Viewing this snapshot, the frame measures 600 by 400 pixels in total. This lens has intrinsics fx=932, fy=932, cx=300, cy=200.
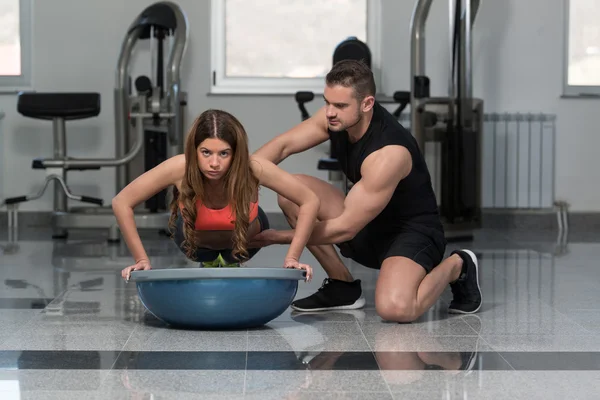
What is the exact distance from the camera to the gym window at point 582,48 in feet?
21.8

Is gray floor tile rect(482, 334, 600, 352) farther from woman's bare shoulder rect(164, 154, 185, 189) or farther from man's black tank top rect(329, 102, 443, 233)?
woman's bare shoulder rect(164, 154, 185, 189)

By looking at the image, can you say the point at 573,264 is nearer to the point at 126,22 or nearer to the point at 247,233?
the point at 247,233

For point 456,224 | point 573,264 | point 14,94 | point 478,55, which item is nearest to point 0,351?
point 573,264

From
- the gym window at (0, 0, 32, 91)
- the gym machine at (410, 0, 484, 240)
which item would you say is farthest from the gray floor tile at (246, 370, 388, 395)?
the gym window at (0, 0, 32, 91)

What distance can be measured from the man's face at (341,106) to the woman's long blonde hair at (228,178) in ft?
0.98

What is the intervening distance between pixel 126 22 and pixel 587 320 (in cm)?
430

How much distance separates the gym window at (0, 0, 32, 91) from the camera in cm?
645

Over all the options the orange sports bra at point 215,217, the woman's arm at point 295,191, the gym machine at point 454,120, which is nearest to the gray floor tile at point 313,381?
the woman's arm at point 295,191

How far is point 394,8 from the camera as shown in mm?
6531

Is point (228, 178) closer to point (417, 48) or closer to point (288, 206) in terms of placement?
point (288, 206)

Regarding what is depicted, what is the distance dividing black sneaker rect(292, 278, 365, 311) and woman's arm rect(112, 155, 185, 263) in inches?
27.8

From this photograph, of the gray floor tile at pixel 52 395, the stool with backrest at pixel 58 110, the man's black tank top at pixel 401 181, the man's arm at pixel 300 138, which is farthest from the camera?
the stool with backrest at pixel 58 110

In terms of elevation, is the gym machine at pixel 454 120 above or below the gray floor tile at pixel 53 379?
above

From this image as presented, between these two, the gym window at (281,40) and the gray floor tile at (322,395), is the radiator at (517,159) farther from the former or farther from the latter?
the gray floor tile at (322,395)
